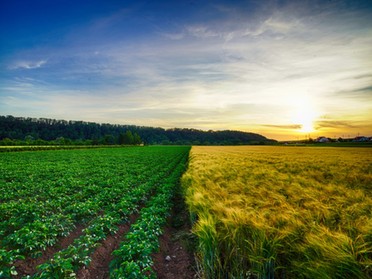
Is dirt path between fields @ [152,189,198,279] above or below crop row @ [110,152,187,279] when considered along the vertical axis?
below

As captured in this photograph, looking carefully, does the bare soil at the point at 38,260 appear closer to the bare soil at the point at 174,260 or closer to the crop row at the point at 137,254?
the crop row at the point at 137,254

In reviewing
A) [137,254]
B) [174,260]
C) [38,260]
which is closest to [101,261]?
[137,254]

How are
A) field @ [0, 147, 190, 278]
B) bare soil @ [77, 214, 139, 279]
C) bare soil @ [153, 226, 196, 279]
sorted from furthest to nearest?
bare soil @ [153, 226, 196, 279] < bare soil @ [77, 214, 139, 279] < field @ [0, 147, 190, 278]

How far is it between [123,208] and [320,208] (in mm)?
7754

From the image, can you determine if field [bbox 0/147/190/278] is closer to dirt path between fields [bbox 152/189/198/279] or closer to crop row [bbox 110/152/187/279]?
crop row [bbox 110/152/187/279]

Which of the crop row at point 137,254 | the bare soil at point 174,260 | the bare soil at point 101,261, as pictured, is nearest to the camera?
the crop row at point 137,254

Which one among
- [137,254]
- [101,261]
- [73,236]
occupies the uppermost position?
[137,254]

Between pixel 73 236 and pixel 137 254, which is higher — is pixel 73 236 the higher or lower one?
the lower one

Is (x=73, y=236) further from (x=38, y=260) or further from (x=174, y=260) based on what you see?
(x=174, y=260)

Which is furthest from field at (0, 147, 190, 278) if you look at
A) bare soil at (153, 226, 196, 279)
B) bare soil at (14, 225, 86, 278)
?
bare soil at (153, 226, 196, 279)

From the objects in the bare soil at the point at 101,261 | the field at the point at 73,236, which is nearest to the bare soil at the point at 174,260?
→ the field at the point at 73,236

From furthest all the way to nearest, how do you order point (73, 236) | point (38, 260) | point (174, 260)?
point (73, 236)
point (174, 260)
point (38, 260)

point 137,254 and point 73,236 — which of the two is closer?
point 137,254

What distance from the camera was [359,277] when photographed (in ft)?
8.95
